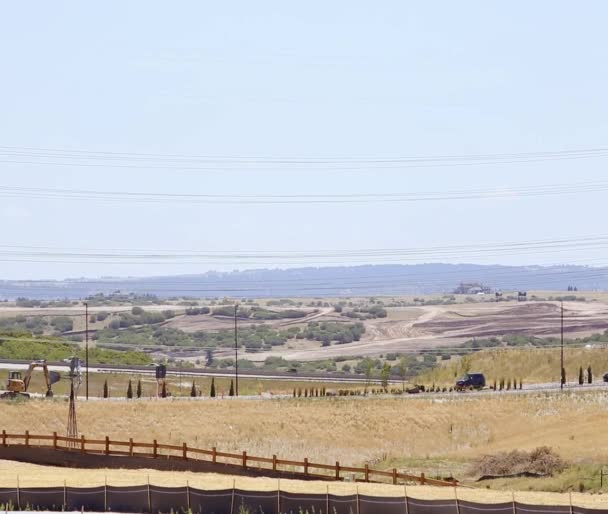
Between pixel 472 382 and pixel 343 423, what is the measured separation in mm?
23947

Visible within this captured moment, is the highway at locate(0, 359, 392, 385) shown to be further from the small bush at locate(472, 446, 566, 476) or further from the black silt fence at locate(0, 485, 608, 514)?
the black silt fence at locate(0, 485, 608, 514)

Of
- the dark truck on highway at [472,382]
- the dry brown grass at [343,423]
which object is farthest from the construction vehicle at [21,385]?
the dark truck on highway at [472,382]

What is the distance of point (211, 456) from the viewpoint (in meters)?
65.4

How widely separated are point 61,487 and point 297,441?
31.2m

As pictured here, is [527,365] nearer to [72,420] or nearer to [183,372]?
[183,372]

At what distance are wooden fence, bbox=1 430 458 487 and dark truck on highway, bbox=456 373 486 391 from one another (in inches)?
1521

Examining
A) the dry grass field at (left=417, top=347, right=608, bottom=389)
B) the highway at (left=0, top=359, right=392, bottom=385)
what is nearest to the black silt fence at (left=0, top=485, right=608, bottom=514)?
the dry grass field at (left=417, top=347, right=608, bottom=389)

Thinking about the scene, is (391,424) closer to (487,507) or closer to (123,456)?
(123,456)

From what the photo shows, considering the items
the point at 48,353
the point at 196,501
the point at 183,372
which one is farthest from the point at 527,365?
the point at 196,501

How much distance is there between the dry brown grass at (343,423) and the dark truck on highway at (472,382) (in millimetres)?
15401

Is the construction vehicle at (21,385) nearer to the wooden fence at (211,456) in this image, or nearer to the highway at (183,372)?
the wooden fence at (211,456)

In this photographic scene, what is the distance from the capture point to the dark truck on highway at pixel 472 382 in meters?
101

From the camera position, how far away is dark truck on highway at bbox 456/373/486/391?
10144 centimetres

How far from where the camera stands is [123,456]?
6212 cm
